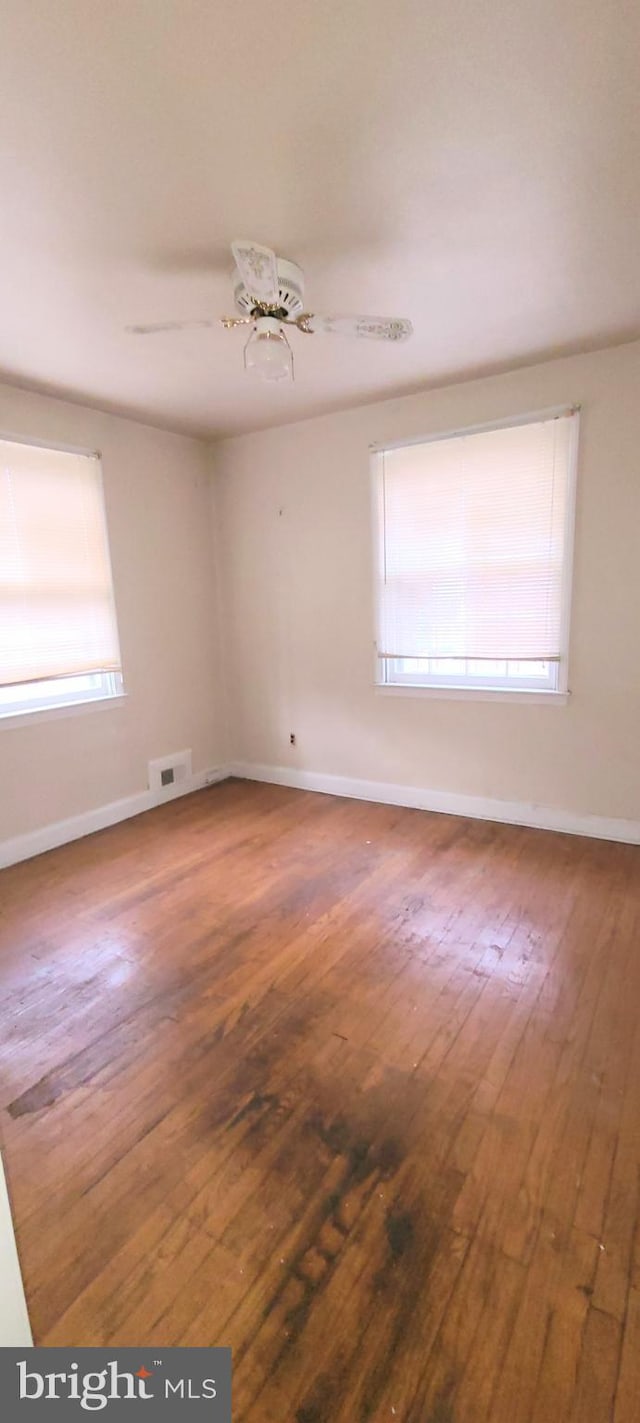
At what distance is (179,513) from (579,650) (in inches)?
111

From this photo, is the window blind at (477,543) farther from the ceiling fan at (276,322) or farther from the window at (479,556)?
the ceiling fan at (276,322)

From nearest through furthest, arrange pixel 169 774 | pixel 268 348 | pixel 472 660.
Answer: pixel 268 348, pixel 472 660, pixel 169 774

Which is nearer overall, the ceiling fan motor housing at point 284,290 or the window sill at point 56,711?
the ceiling fan motor housing at point 284,290

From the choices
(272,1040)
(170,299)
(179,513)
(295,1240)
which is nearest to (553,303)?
(170,299)

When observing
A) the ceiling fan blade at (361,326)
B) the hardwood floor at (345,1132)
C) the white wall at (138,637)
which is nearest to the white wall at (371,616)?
the white wall at (138,637)

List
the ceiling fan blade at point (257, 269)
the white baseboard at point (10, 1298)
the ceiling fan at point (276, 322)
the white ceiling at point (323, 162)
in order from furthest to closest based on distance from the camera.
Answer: the ceiling fan at point (276, 322), the ceiling fan blade at point (257, 269), the white ceiling at point (323, 162), the white baseboard at point (10, 1298)

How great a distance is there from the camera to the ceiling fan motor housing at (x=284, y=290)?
195cm

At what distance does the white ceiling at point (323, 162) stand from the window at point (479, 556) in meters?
0.71

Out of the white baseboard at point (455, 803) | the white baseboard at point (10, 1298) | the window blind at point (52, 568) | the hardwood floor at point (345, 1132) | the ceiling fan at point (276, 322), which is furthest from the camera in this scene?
the white baseboard at point (455, 803)

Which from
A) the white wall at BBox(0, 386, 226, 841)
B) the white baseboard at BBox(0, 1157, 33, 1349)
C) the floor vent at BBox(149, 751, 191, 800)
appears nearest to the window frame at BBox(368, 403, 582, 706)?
the white wall at BBox(0, 386, 226, 841)

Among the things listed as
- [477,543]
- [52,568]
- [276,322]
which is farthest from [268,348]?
[52,568]

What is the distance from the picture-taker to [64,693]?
3533 mm

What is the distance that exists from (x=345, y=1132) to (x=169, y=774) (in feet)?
9.83

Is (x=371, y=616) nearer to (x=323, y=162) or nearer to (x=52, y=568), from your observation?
(x=52, y=568)
